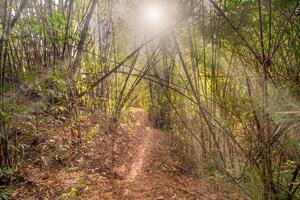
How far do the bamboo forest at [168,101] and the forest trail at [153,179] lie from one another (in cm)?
1

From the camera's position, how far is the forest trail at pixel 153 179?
8.11 ft

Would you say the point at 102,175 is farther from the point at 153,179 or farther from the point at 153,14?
the point at 153,14

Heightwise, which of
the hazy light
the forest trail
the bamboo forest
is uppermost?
the hazy light

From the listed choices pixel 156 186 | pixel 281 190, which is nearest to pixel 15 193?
pixel 156 186

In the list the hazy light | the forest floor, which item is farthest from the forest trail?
the hazy light

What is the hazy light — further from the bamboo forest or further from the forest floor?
the forest floor

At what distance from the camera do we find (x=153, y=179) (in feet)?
9.68

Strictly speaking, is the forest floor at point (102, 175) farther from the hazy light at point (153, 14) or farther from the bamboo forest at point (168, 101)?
the hazy light at point (153, 14)

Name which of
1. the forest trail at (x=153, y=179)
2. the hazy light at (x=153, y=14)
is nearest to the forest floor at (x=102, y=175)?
the forest trail at (x=153, y=179)

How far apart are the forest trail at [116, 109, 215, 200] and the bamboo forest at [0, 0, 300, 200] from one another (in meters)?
0.01

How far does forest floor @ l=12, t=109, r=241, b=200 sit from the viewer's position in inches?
90.0

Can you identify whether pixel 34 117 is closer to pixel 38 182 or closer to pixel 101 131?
pixel 38 182

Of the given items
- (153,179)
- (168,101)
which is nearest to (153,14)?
(168,101)

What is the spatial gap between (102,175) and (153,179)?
0.53 meters
